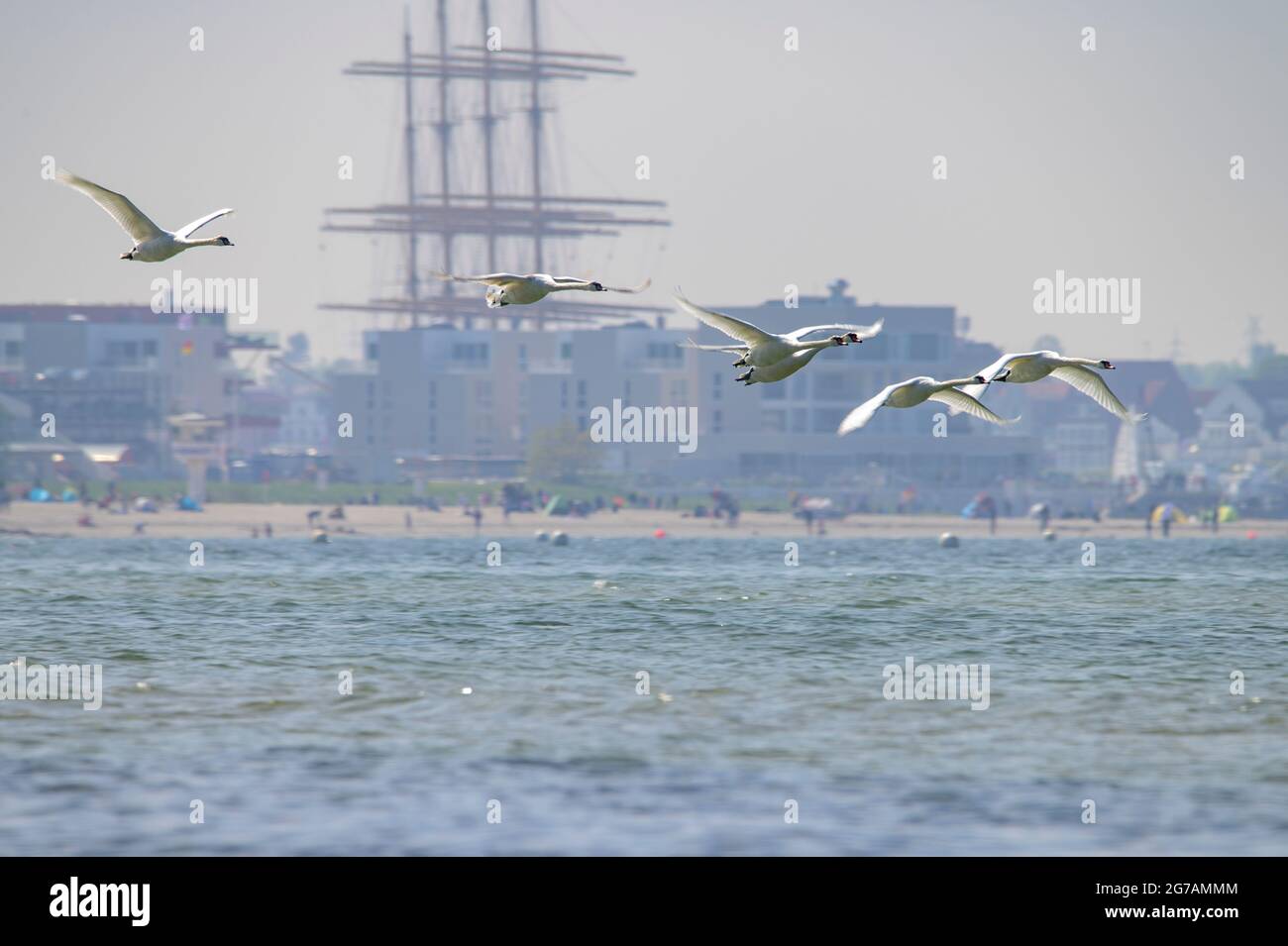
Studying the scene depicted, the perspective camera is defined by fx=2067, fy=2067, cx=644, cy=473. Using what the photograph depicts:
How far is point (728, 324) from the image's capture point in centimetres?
2962

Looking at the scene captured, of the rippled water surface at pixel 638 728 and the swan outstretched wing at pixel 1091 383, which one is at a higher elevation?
the swan outstretched wing at pixel 1091 383

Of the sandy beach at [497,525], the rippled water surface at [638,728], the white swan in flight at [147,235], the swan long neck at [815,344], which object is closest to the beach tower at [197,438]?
the sandy beach at [497,525]

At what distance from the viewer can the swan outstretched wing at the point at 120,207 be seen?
94.5 feet

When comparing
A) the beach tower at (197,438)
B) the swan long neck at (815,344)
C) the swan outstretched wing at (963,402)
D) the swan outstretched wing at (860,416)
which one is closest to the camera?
the swan outstretched wing at (860,416)

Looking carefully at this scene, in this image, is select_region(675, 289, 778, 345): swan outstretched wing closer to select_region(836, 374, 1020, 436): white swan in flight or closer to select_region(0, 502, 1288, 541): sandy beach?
select_region(836, 374, 1020, 436): white swan in flight

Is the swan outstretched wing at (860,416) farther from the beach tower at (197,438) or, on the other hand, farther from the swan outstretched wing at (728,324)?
the beach tower at (197,438)

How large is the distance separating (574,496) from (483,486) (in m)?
8.53

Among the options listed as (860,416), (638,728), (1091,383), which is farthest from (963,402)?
(638,728)

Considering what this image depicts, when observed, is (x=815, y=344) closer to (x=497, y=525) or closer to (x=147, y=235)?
(x=147, y=235)

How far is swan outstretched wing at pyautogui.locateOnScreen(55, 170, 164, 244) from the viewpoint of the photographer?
28.8 meters

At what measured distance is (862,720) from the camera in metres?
30.4

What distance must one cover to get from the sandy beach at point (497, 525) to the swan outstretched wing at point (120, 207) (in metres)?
99.1

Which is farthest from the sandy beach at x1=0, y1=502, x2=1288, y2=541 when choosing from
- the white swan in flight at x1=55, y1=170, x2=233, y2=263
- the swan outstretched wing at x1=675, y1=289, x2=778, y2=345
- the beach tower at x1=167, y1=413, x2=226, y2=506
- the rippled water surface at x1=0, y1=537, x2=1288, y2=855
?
the swan outstretched wing at x1=675, y1=289, x2=778, y2=345
